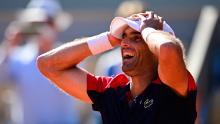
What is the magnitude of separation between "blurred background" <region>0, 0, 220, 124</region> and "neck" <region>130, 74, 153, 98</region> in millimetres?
1879

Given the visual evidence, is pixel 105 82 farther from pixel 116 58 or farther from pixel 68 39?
pixel 68 39

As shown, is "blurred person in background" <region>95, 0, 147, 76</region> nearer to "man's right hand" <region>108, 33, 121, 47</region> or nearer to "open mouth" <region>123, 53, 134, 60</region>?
"man's right hand" <region>108, 33, 121, 47</region>

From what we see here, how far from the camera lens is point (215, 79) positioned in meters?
11.5

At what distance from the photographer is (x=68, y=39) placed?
12883 millimetres

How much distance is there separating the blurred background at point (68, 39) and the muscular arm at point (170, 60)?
7.11ft

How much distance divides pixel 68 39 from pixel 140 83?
Answer: 7.05 meters

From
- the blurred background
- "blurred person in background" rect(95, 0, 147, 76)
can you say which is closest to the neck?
"blurred person in background" rect(95, 0, 147, 76)

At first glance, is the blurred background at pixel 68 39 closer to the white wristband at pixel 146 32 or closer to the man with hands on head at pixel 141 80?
the man with hands on head at pixel 141 80

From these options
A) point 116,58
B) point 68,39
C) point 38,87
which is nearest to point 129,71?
point 116,58

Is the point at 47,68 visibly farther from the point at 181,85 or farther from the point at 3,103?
the point at 3,103

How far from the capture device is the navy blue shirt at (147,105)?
18.5 ft

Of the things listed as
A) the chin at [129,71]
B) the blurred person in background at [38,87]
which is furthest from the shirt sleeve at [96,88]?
the blurred person in background at [38,87]

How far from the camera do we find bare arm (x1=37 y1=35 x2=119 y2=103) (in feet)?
20.5

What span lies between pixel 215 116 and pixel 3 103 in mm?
2402
